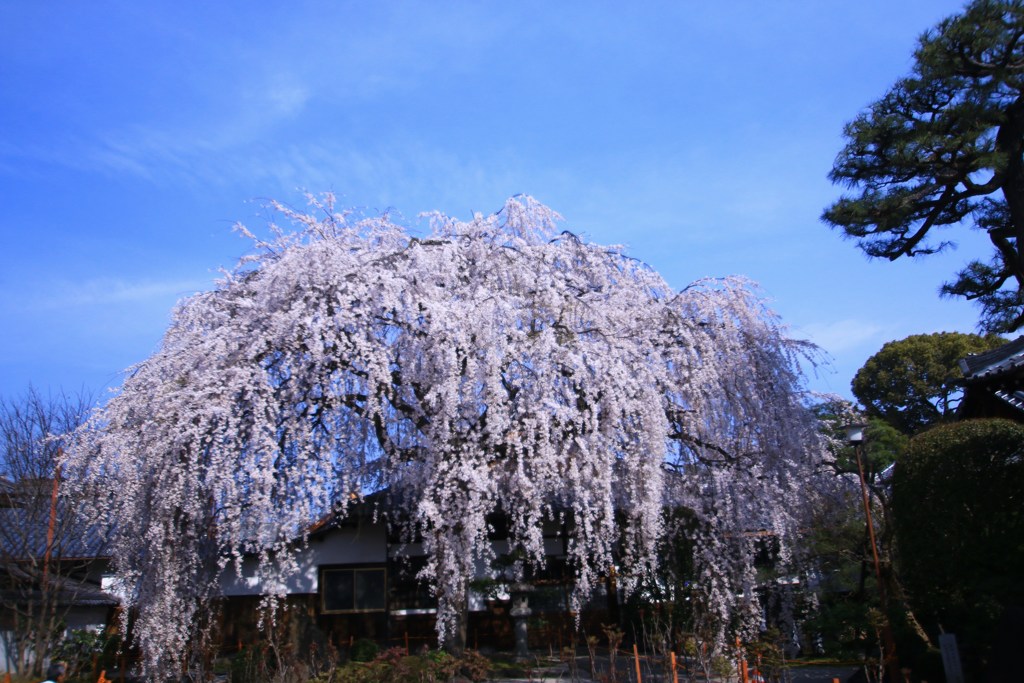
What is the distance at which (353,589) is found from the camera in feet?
57.4

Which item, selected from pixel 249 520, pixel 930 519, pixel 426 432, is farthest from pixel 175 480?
pixel 930 519

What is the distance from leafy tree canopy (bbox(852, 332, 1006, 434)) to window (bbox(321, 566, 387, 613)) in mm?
19468

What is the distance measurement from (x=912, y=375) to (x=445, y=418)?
2620cm

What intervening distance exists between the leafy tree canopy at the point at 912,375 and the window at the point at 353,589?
766 inches

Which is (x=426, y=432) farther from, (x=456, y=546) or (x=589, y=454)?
(x=589, y=454)

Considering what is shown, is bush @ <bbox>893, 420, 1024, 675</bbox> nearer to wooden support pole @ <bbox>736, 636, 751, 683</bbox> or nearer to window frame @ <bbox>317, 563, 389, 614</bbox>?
wooden support pole @ <bbox>736, 636, 751, 683</bbox>

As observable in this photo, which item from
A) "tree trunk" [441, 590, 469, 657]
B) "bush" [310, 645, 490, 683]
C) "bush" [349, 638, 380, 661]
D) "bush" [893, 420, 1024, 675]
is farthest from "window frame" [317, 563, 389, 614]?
"bush" [893, 420, 1024, 675]

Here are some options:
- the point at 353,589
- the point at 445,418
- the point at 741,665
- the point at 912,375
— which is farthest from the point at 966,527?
the point at 912,375

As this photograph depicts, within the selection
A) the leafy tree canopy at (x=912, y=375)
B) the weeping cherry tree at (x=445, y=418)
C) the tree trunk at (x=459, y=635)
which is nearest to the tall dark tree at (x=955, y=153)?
the weeping cherry tree at (x=445, y=418)

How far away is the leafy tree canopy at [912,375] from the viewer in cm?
2911

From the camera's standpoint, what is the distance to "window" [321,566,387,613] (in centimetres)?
1734

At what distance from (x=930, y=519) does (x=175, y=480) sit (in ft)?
28.7

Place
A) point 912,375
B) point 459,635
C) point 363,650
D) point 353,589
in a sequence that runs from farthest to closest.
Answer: point 912,375
point 353,589
point 363,650
point 459,635

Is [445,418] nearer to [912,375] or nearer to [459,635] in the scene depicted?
[459,635]
